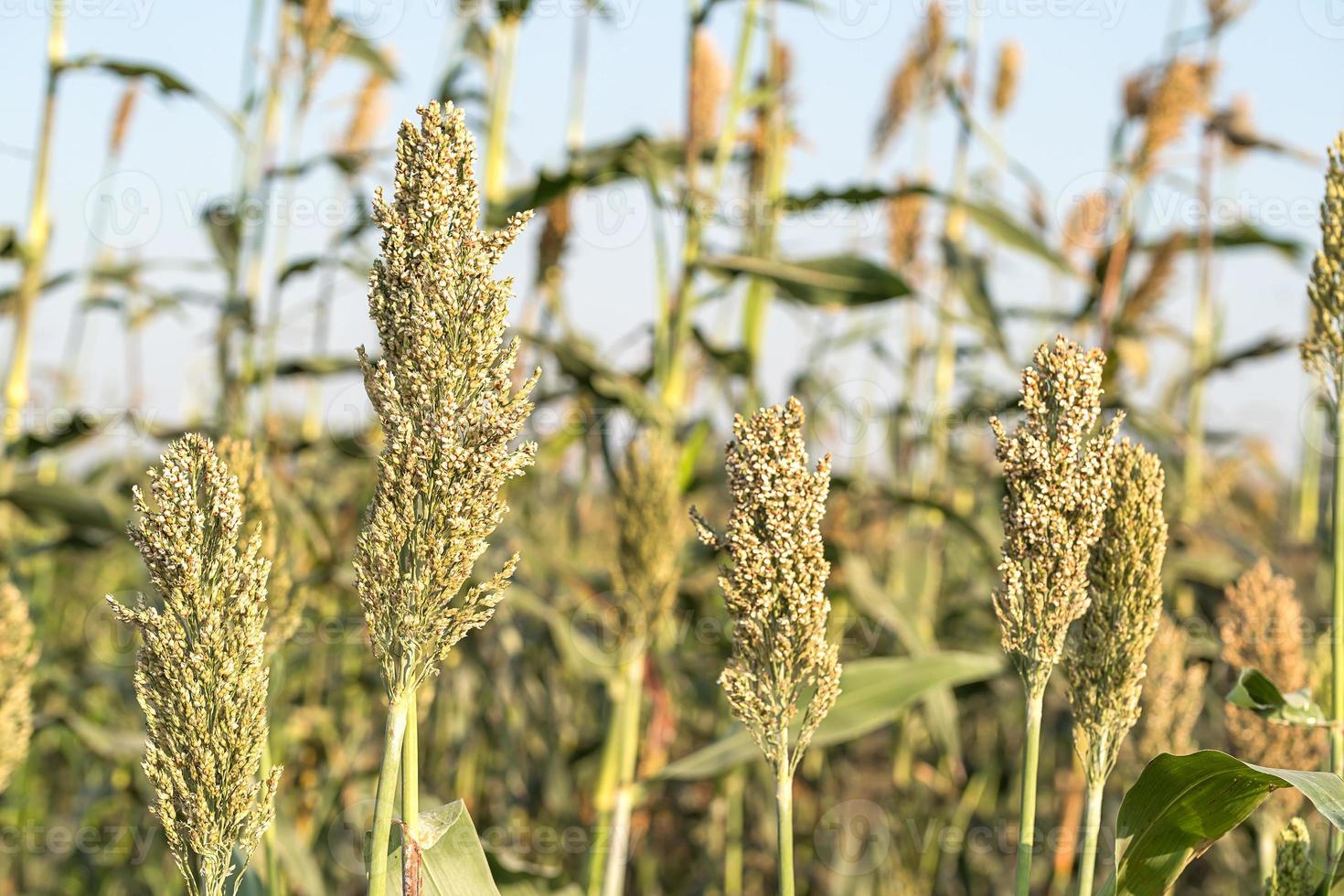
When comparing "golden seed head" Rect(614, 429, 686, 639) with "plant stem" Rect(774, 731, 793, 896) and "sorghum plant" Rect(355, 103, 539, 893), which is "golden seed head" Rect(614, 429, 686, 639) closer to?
"plant stem" Rect(774, 731, 793, 896)

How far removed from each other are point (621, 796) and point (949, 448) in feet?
8.73

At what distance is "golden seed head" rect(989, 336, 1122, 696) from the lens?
1.15 m

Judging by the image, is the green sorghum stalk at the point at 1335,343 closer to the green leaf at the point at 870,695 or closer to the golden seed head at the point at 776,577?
the golden seed head at the point at 776,577

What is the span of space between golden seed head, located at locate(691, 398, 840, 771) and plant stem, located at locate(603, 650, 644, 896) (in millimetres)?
1422

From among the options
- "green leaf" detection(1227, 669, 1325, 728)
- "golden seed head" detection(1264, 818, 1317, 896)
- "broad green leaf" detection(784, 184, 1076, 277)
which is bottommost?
"golden seed head" detection(1264, 818, 1317, 896)

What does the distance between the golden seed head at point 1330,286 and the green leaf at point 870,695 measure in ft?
3.45

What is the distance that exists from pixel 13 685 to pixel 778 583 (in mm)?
1316

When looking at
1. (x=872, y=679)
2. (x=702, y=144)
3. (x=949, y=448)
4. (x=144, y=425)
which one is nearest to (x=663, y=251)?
(x=702, y=144)

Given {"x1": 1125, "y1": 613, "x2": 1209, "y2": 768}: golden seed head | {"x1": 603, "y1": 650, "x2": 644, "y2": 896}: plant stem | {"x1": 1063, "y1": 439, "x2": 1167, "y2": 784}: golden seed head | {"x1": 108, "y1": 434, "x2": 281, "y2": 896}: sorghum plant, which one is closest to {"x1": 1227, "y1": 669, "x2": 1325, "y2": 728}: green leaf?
{"x1": 1063, "y1": 439, "x2": 1167, "y2": 784}: golden seed head

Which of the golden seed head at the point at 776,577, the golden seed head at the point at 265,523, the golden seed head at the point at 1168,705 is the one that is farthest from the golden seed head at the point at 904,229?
the golden seed head at the point at 776,577

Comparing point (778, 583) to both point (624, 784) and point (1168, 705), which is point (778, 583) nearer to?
point (1168, 705)

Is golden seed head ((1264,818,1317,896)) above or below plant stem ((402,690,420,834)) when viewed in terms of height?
below

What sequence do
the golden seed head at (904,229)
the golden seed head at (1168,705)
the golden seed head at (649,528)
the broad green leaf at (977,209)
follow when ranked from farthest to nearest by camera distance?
the golden seed head at (904,229) < the broad green leaf at (977,209) < the golden seed head at (649,528) < the golden seed head at (1168,705)

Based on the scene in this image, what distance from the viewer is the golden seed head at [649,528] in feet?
8.09
